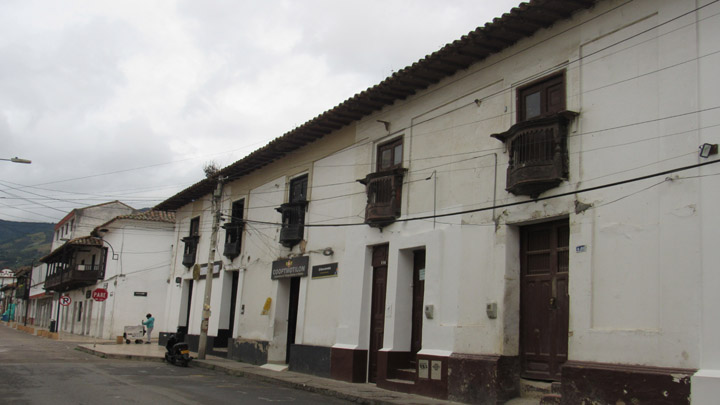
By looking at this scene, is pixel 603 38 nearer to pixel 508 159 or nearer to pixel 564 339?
pixel 508 159

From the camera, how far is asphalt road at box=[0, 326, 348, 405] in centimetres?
1078

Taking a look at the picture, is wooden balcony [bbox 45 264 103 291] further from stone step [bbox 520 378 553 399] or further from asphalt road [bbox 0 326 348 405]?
stone step [bbox 520 378 553 399]

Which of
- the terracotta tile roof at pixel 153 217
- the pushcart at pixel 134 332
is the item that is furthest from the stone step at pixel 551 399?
the terracotta tile roof at pixel 153 217

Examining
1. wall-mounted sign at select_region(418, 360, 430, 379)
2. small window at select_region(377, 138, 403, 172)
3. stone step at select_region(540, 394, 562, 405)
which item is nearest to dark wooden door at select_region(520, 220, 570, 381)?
stone step at select_region(540, 394, 562, 405)

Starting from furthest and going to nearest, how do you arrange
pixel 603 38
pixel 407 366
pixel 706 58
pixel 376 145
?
pixel 376 145
pixel 407 366
pixel 603 38
pixel 706 58

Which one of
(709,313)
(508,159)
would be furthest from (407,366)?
(709,313)

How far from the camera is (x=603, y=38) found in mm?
9898

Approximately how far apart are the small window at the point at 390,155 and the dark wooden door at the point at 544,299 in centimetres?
419

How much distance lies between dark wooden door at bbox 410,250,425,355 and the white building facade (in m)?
0.05

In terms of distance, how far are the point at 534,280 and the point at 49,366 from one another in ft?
41.8

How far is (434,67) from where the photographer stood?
12.7 m

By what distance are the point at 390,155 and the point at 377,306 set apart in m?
3.42

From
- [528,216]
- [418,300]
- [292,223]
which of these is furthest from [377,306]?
[528,216]

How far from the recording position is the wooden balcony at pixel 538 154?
1006 cm
